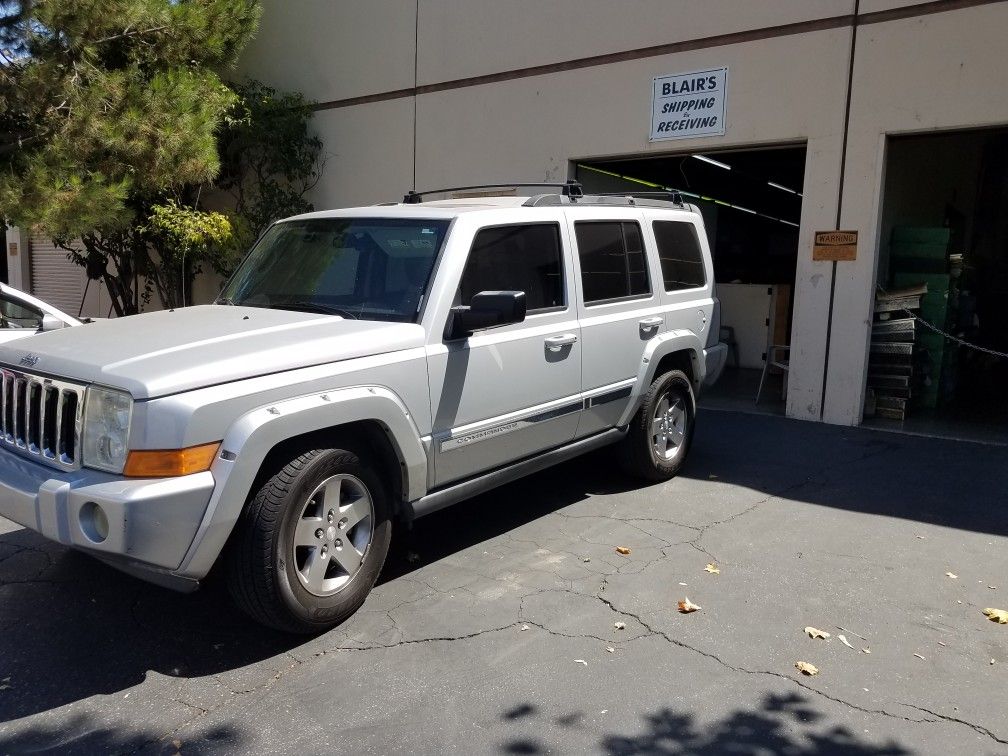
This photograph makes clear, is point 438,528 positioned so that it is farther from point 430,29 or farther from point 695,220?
point 430,29

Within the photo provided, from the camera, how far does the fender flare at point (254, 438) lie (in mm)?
3498

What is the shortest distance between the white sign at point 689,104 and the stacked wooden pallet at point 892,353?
2.54 metres

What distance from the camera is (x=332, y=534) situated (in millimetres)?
4016

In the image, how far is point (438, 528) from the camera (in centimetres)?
560

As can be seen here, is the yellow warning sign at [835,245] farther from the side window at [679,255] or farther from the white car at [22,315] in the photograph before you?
the white car at [22,315]

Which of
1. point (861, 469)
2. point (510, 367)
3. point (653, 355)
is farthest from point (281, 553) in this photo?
point (861, 469)

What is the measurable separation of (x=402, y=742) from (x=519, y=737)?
0.44 m

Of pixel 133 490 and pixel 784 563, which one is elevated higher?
pixel 133 490

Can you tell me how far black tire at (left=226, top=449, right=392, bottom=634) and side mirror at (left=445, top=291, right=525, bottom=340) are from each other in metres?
0.90

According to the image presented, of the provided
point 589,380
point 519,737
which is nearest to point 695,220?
point 589,380

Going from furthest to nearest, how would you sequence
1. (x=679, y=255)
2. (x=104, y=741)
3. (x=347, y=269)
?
(x=679, y=255)
(x=347, y=269)
(x=104, y=741)

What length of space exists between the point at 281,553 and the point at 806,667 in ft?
7.68

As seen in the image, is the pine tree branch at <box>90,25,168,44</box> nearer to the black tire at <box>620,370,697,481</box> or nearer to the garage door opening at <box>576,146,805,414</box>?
the garage door opening at <box>576,146,805,414</box>

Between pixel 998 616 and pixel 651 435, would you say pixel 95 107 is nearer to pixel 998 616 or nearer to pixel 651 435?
pixel 651 435
